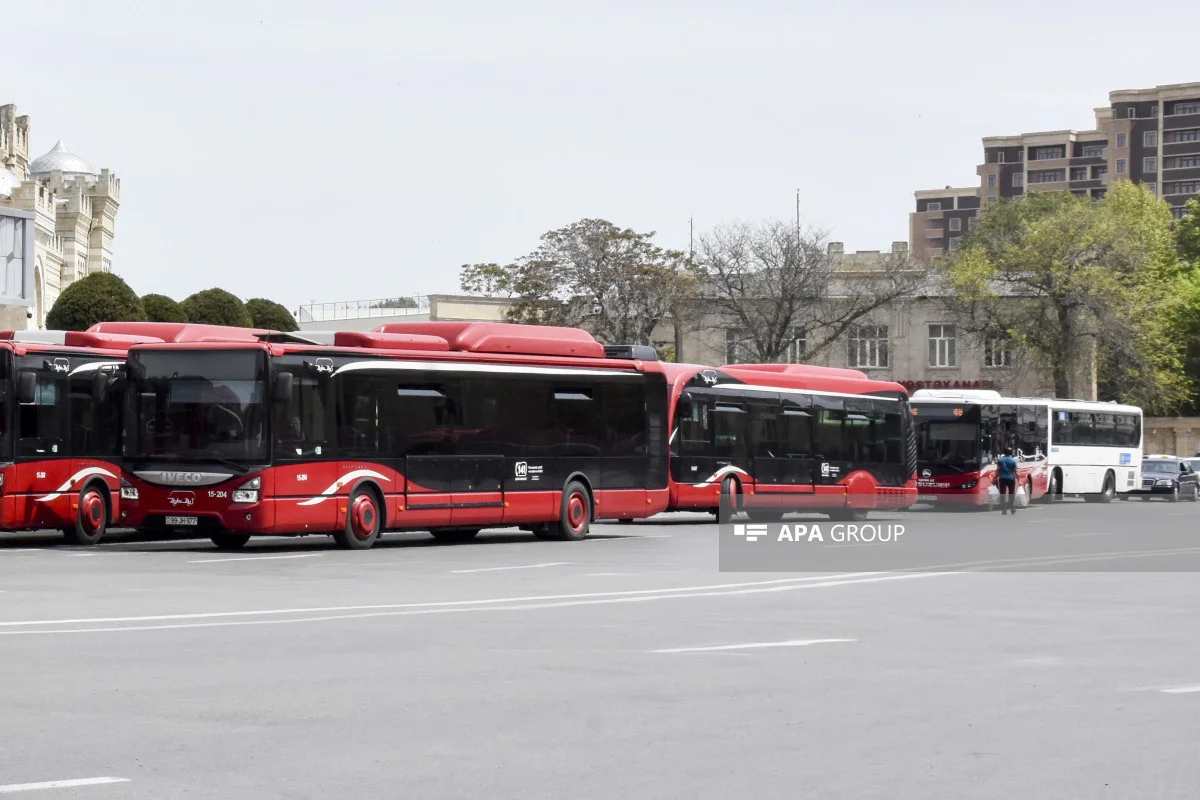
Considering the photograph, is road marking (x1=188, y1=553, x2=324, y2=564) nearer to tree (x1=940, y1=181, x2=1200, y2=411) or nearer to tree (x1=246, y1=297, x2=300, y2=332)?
tree (x1=246, y1=297, x2=300, y2=332)

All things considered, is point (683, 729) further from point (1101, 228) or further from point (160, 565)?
point (1101, 228)

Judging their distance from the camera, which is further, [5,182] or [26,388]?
[5,182]

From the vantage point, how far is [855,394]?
41.9 meters

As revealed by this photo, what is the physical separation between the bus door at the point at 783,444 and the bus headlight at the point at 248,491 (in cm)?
1507

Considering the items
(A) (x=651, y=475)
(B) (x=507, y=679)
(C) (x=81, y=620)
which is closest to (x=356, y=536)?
(A) (x=651, y=475)

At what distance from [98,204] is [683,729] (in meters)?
118

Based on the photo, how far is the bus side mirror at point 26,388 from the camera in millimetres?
26922

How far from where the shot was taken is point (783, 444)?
39188 mm

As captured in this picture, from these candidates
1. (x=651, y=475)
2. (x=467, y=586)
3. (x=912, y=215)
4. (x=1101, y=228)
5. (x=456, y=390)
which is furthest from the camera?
(x=912, y=215)

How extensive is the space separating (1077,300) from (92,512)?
194 feet

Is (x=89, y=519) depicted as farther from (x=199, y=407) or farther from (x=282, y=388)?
(x=282, y=388)

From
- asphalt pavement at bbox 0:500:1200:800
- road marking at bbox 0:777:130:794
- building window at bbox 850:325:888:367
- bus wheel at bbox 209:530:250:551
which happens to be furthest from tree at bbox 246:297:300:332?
road marking at bbox 0:777:130:794

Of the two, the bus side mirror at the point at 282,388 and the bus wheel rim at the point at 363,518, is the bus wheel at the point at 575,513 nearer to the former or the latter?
the bus wheel rim at the point at 363,518

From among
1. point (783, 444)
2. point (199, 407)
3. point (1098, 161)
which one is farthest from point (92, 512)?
point (1098, 161)
